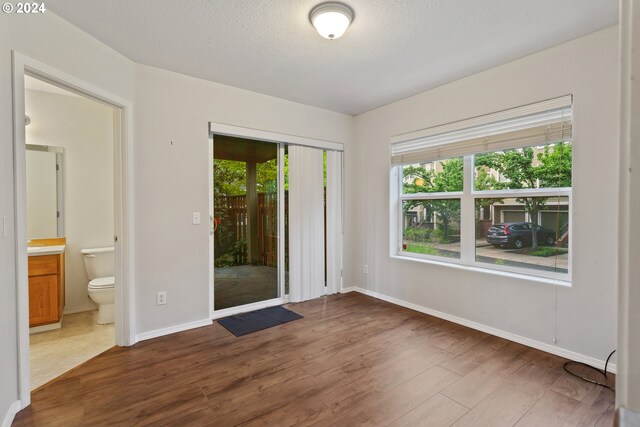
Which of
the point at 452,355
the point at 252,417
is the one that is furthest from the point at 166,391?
the point at 452,355

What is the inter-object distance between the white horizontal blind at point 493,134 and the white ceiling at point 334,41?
49 cm

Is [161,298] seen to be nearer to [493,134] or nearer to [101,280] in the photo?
[101,280]

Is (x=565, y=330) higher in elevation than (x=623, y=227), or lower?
lower

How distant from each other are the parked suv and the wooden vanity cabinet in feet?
14.3

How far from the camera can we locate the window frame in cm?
269

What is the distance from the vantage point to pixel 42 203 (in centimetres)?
356

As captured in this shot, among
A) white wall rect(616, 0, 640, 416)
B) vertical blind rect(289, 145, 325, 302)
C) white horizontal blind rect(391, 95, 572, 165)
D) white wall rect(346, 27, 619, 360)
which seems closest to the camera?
white wall rect(616, 0, 640, 416)

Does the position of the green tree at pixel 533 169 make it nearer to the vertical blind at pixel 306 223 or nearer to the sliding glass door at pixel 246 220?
the vertical blind at pixel 306 223

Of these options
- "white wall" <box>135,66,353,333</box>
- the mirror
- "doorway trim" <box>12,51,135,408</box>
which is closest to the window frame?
"white wall" <box>135,66,353,333</box>

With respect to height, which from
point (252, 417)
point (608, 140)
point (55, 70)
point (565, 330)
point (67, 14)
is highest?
point (67, 14)

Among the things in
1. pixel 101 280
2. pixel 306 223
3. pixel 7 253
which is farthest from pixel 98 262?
pixel 306 223

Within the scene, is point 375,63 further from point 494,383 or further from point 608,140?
point 494,383

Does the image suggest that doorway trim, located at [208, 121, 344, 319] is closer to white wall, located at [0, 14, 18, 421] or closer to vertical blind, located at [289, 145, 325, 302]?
vertical blind, located at [289, 145, 325, 302]

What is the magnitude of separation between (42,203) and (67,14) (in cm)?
233
